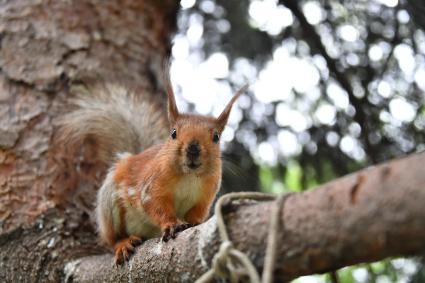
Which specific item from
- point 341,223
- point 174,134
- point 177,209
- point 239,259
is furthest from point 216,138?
point 341,223

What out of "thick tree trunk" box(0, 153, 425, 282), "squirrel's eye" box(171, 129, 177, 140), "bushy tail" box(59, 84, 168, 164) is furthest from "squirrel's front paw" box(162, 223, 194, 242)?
"bushy tail" box(59, 84, 168, 164)

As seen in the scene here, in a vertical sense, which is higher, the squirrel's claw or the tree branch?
the tree branch

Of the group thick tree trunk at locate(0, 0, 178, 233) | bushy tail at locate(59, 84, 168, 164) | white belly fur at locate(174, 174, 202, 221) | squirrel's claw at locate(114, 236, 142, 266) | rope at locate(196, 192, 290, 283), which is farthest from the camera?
bushy tail at locate(59, 84, 168, 164)

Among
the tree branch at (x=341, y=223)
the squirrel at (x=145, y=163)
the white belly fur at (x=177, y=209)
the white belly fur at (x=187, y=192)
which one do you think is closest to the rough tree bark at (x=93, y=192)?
the tree branch at (x=341, y=223)

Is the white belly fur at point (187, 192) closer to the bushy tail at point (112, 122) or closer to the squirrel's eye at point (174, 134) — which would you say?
the squirrel's eye at point (174, 134)

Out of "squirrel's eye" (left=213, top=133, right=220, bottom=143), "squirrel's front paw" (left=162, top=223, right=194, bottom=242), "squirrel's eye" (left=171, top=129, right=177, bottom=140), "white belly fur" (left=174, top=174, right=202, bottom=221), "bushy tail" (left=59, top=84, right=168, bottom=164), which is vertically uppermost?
"squirrel's front paw" (left=162, top=223, right=194, bottom=242)

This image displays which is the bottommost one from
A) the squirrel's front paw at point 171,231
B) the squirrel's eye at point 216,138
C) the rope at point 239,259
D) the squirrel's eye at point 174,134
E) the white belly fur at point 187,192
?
the white belly fur at point 187,192

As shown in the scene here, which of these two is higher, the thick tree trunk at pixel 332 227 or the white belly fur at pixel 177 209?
the thick tree trunk at pixel 332 227

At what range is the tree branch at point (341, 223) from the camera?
924 millimetres

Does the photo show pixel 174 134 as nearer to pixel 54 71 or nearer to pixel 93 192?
pixel 93 192

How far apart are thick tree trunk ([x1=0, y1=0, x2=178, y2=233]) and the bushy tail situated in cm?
6

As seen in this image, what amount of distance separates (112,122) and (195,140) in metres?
0.77

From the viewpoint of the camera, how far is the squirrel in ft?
6.93

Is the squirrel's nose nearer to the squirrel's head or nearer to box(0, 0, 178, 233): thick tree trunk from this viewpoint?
the squirrel's head
